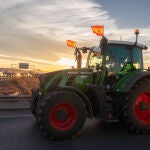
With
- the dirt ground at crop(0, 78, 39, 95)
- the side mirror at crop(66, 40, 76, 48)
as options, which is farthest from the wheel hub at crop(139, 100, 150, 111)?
the dirt ground at crop(0, 78, 39, 95)

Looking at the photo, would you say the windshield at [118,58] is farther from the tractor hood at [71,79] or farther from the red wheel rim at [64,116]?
the red wheel rim at [64,116]

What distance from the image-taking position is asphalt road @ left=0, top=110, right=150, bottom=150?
25.8 ft

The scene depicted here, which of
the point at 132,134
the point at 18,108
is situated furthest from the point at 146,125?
the point at 18,108

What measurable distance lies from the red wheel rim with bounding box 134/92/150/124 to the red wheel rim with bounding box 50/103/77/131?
5.37 ft

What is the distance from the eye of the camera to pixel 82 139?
8.58 meters

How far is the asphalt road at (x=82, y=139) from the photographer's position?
310 inches

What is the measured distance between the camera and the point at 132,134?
9.16 m

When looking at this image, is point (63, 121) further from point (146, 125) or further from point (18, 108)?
point (18, 108)

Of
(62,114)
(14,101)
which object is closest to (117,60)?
(62,114)

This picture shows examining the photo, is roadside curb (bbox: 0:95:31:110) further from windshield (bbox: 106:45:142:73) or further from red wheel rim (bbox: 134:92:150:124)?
red wheel rim (bbox: 134:92:150:124)

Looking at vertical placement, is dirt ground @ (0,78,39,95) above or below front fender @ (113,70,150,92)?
below

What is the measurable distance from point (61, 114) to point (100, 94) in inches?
43.4

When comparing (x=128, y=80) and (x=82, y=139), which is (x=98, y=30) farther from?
(x=82, y=139)

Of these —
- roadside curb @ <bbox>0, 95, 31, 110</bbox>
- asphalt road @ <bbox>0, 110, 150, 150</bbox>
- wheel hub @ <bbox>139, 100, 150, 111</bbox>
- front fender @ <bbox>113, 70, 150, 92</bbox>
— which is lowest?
asphalt road @ <bbox>0, 110, 150, 150</bbox>
